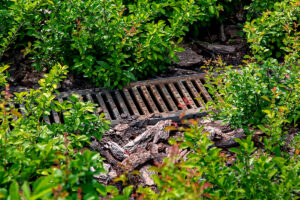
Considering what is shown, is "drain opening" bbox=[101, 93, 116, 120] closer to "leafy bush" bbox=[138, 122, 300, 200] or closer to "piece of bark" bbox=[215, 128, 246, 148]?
"piece of bark" bbox=[215, 128, 246, 148]

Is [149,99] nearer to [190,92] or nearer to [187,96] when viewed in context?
[187,96]

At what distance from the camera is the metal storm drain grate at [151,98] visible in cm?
411

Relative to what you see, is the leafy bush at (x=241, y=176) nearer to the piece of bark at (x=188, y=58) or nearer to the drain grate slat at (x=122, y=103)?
the drain grate slat at (x=122, y=103)

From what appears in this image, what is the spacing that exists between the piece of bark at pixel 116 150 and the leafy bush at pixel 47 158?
1.31 ft

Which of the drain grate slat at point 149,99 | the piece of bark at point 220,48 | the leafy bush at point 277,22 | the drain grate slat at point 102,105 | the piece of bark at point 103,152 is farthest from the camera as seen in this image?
the piece of bark at point 220,48

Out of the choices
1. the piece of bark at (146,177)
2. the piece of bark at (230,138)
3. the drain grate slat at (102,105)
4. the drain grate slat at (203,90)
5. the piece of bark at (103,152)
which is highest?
the piece of bark at (230,138)

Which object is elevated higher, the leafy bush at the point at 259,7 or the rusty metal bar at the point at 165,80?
the leafy bush at the point at 259,7

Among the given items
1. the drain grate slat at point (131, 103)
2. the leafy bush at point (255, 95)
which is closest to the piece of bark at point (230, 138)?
the leafy bush at point (255, 95)

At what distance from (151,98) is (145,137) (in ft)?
2.68

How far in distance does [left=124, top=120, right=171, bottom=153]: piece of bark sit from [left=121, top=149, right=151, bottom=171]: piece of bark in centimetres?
18

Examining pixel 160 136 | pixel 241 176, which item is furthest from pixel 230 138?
pixel 241 176

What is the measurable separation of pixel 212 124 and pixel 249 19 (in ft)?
7.77

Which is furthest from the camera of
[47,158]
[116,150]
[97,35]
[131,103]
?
[131,103]

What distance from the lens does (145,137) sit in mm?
3602
